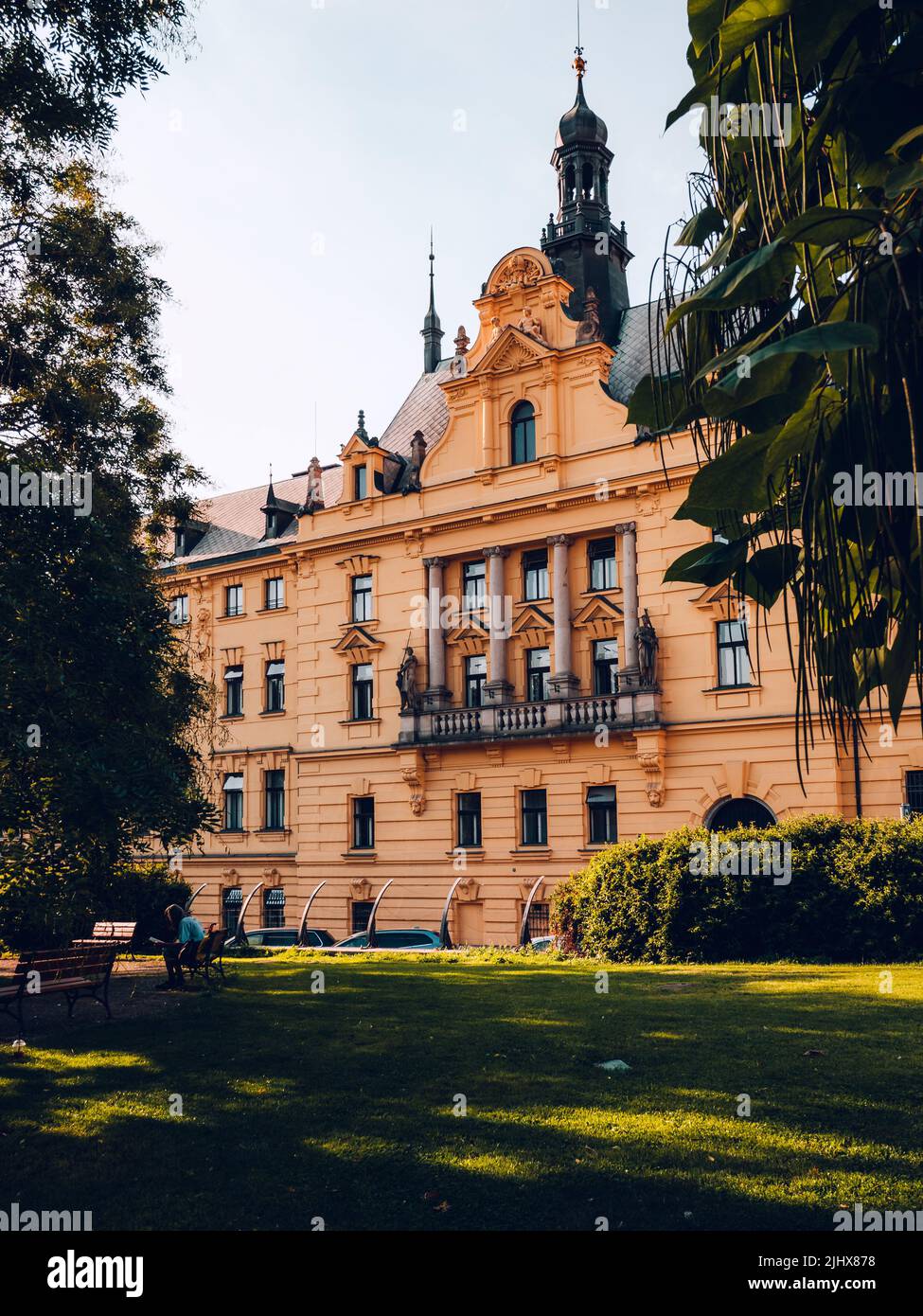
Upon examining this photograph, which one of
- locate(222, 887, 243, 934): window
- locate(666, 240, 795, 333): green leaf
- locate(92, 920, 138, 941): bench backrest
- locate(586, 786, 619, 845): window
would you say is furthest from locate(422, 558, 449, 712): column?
locate(666, 240, 795, 333): green leaf

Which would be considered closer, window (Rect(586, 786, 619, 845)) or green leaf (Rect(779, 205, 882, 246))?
green leaf (Rect(779, 205, 882, 246))

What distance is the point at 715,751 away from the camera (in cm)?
2803

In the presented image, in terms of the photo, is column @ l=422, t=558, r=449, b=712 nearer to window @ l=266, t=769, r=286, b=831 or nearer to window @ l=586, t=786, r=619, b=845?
window @ l=586, t=786, r=619, b=845

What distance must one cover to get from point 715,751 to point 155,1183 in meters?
22.5

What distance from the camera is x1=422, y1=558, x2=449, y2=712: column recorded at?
107 ft

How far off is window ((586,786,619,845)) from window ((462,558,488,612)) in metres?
7.00

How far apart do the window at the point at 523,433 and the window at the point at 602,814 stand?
1020 centimetres

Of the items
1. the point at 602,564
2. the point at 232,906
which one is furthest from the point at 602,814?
the point at 232,906

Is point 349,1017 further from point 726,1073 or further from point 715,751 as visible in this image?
point 715,751

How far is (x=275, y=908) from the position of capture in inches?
1455

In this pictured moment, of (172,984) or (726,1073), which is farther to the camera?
(172,984)

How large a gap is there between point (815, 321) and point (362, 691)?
31885 millimetres

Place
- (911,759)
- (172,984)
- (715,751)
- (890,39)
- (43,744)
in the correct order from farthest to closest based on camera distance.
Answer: (715,751) → (911,759) → (172,984) → (43,744) → (890,39)
